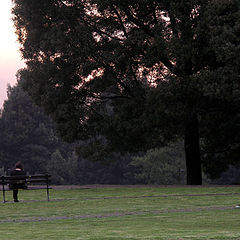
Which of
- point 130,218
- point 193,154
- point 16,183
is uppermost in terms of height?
point 193,154

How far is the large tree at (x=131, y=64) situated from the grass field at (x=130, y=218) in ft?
22.2

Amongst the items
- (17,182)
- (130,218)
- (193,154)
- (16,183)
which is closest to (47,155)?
(193,154)

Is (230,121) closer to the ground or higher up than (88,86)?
closer to the ground

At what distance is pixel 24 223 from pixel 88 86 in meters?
20.0

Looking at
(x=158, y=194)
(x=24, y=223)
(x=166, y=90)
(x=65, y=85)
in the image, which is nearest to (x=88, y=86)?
(x=65, y=85)

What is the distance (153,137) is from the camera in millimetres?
32938

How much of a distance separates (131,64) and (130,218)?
18.6 metres

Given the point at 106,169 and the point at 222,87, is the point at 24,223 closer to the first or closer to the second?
the point at 222,87

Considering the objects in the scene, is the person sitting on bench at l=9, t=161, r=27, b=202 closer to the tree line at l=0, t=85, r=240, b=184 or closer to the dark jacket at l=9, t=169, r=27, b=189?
the dark jacket at l=9, t=169, r=27, b=189

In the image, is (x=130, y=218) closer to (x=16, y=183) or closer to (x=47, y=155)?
(x=16, y=183)

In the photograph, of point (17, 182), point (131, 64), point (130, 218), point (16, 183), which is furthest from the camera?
point (131, 64)

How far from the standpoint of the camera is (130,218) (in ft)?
49.3

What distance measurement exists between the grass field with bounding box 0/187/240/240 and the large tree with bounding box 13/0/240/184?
6780 mm

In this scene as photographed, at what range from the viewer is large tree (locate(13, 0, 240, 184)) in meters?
28.4
